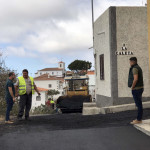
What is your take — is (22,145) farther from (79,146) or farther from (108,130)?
(108,130)

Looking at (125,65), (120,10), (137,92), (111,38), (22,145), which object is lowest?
(22,145)

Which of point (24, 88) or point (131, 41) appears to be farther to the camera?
point (131, 41)

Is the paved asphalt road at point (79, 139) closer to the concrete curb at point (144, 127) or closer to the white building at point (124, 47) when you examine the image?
the concrete curb at point (144, 127)

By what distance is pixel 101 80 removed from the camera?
1492cm

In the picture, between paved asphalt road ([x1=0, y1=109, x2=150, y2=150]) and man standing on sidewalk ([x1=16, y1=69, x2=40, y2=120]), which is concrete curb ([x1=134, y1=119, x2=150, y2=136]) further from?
man standing on sidewalk ([x1=16, y1=69, x2=40, y2=120])

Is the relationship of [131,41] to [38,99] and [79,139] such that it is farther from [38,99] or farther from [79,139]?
[38,99]

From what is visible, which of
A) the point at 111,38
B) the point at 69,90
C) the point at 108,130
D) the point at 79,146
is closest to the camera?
the point at 79,146

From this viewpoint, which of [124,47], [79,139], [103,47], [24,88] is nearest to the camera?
[79,139]

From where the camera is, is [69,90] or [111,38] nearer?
[111,38]

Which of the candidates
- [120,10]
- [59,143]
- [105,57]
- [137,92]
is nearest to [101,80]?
[105,57]

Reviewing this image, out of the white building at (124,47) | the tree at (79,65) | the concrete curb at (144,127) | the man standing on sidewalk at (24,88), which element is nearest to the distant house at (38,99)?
the tree at (79,65)

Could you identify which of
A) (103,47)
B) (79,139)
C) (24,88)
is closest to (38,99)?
(103,47)

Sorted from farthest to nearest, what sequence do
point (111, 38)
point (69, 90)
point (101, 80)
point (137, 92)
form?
point (69, 90)
point (101, 80)
point (111, 38)
point (137, 92)

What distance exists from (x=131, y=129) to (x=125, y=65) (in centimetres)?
641
